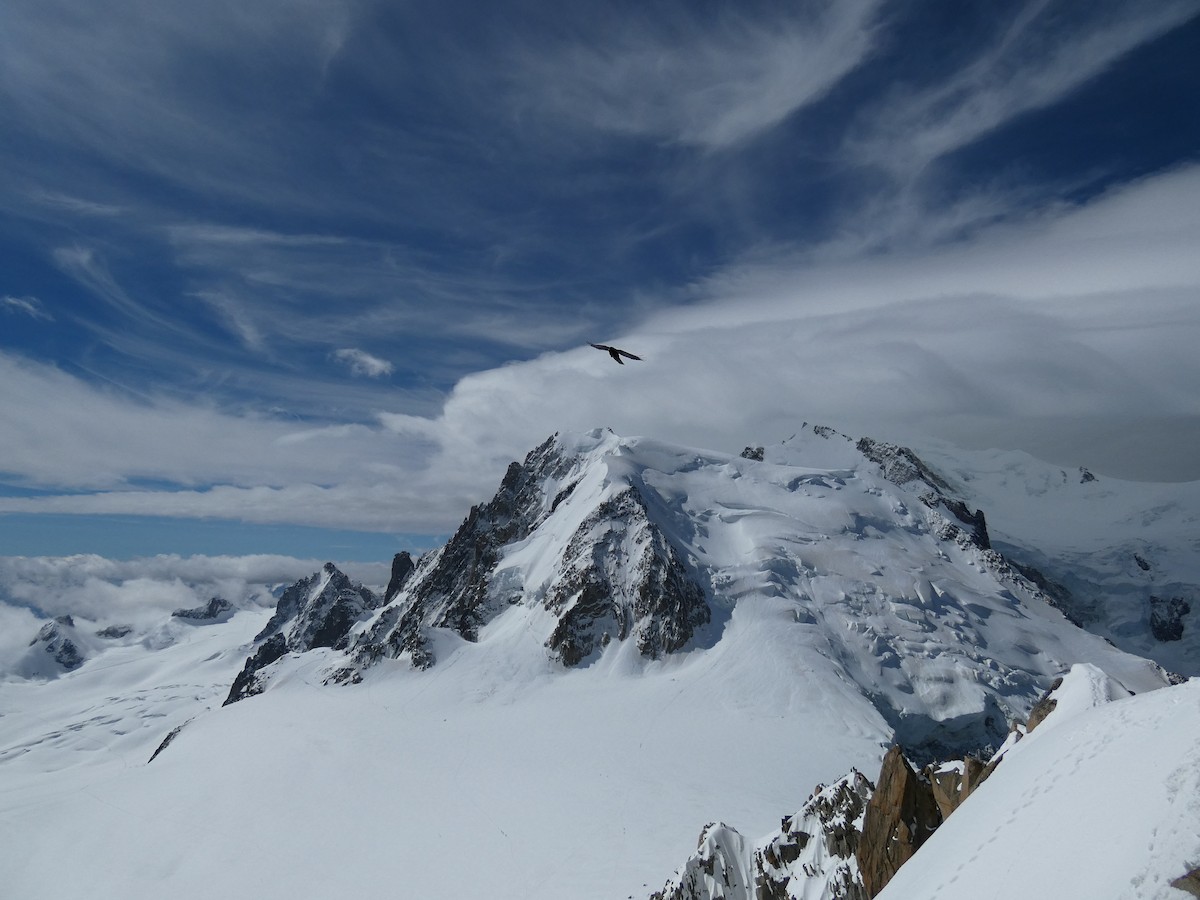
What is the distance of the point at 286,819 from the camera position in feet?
190

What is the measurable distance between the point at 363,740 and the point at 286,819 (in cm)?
1567

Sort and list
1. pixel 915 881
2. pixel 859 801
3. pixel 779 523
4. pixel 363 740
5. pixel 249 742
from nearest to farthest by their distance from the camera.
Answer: pixel 915 881
pixel 859 801
pixel 363 740
pixel 249 742
pixel 779 523

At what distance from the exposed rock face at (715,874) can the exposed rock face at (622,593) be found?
56.0m

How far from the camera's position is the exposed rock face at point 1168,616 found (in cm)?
16200

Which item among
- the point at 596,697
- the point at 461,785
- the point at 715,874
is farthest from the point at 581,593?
the point at 715,874

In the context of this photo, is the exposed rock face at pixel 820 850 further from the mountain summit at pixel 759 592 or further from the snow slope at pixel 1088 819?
the mountain summit at pixel 759 592

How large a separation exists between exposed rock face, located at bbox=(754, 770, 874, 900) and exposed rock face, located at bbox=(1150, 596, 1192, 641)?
187 m

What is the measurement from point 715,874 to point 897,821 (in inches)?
422

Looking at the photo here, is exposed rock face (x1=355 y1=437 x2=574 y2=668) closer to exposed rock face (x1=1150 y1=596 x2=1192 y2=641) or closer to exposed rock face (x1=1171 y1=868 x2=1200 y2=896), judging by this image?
exposed rock face (x1=1171 y1=868 x2=1200 y2=896)

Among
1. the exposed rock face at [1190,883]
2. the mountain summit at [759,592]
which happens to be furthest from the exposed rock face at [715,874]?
the mountain summit at [759,592]

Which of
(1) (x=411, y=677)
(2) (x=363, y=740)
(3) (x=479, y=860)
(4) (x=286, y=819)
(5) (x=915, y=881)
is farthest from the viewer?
(1) (x=411, y=677)

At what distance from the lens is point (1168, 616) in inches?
6462

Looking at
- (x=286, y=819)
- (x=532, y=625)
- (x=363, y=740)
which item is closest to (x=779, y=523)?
(x=532, y=625)

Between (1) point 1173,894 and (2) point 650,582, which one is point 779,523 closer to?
(2) point 650,582
